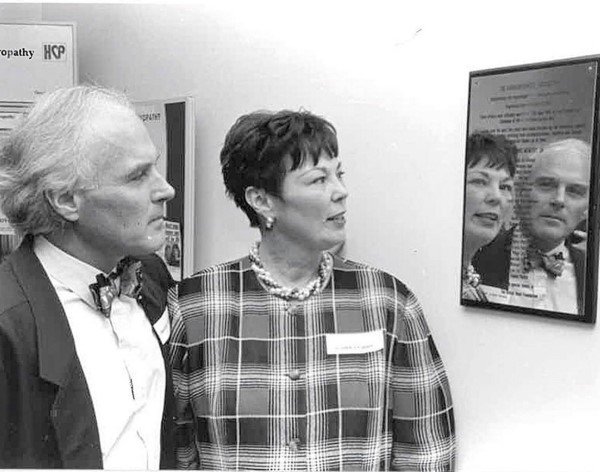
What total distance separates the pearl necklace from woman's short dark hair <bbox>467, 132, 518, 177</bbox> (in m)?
0.21

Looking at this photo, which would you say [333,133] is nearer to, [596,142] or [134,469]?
[596,142]

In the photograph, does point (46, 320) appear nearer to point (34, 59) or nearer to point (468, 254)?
point (34, 59)

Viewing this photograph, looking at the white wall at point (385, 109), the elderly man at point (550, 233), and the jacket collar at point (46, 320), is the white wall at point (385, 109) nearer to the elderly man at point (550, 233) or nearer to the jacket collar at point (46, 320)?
the elderly man at point (550, 233)

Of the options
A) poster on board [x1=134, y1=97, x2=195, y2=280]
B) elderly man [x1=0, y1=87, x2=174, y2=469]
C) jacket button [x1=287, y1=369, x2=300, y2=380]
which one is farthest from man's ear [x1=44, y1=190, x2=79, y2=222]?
jacket button [x1=287, y1=369, x2=300, y2=380]

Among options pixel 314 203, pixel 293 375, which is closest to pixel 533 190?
pixel 314 203

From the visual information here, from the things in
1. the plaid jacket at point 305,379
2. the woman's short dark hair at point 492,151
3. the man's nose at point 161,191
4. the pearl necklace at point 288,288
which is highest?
the woman's short dark hair at point 492,151

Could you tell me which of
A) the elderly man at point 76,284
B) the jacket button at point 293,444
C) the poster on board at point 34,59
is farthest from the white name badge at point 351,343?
the poster on board at point 34,59

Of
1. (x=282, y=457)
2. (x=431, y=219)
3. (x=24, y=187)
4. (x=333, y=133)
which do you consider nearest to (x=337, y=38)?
(x=333, y=133)

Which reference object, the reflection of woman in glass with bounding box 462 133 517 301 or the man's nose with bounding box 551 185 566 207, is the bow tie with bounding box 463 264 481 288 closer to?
the reflection of woman in glass with bounding box 462 133 517 301

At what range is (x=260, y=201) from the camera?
0.95 m

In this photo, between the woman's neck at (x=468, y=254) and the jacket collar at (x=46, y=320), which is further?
the woman's neck at (x=468, y=254)

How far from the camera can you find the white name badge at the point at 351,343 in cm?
95

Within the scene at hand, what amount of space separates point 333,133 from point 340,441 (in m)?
0.37

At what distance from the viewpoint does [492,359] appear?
95 centimetres
